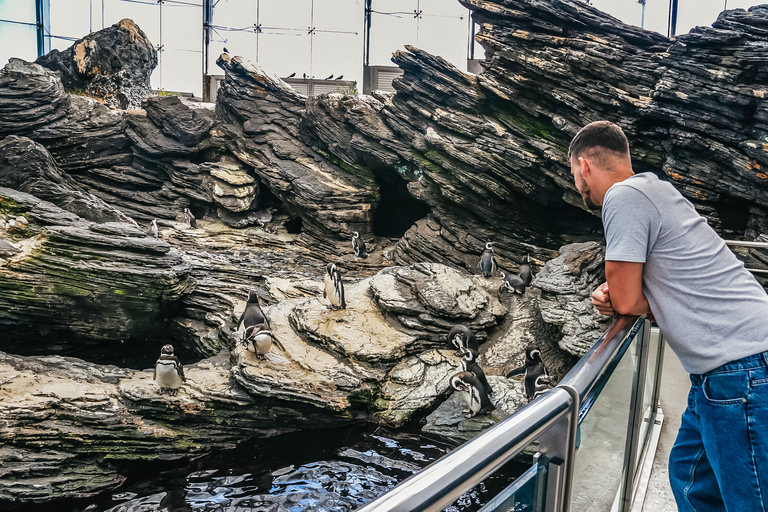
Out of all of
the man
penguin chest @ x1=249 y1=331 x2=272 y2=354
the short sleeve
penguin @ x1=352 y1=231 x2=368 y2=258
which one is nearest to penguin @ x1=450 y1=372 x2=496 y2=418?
penguin chest @ x1=249 y1=331 x2=272 y2=354

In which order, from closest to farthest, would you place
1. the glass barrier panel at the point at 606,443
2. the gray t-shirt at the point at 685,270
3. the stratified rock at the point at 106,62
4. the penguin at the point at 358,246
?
the glass barrier panel at the point at 606,443 → the gray t-shirt at the point at 685,270 → the penguin at the point at 358,246 → the stratified rock at the point at 106,62

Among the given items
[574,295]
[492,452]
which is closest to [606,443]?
[492,452]

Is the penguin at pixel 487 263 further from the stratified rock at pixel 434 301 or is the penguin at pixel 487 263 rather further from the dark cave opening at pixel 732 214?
the dark cave opening at pixel 732 214

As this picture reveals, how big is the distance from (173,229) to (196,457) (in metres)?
7.35

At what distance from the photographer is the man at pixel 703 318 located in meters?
1.43

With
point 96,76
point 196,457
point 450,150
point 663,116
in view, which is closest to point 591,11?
point 663,116

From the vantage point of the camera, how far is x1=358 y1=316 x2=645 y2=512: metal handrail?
69cm

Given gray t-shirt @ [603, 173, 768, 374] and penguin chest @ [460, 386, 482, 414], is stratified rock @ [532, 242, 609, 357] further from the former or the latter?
gray t-shirt @ [603, 173, 768, 374]

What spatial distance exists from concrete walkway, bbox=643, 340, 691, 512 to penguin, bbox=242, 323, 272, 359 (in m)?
4.71

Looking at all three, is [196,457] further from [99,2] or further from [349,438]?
[99,2]

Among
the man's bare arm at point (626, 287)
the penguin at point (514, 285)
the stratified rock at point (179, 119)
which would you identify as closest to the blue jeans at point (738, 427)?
the man's bare arm at point (626, 287)

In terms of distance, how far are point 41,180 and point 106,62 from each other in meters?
6.19

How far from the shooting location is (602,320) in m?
7.18

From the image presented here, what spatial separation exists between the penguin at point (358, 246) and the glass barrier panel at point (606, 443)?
403 inches
